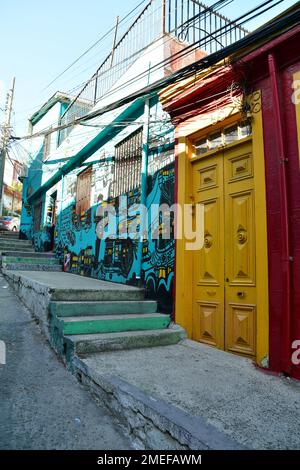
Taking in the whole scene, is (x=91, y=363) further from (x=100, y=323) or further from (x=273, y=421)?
(x=273, y=421)

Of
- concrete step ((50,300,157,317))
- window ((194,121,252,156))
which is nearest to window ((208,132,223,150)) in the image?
window ((194,121,252,156))

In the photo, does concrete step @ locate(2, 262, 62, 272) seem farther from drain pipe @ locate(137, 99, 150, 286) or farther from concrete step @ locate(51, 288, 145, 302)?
concrete step @ locate(51, 288, 145, 302)

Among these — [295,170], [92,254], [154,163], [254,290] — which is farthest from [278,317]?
[92,254]

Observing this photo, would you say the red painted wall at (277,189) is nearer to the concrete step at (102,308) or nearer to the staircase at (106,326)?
the staircase at (106,326)

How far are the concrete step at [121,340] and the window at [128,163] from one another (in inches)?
123

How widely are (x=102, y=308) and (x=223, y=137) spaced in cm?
300

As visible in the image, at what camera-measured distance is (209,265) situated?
Result: 4461mm

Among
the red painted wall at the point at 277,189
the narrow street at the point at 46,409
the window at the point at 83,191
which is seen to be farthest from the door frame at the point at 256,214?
the window at the point at 83,191

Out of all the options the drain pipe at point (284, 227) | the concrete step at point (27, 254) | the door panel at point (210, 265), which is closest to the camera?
A: the drain pipe at point (284, 227)

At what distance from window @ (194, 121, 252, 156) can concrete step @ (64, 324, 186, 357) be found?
8.88ft

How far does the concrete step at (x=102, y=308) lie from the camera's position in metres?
4.10

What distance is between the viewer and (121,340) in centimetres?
376

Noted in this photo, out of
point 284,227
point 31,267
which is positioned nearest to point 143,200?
point 284,227

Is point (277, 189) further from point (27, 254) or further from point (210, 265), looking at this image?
point (27, 254)
